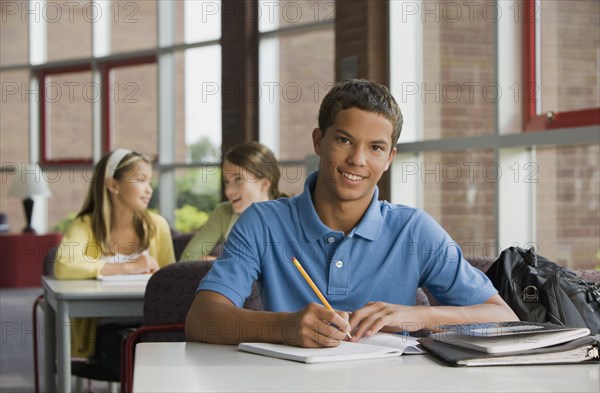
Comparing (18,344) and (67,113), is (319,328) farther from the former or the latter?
(67,113)

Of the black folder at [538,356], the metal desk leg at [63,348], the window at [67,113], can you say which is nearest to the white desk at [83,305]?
the metal desk leg at [63,348]

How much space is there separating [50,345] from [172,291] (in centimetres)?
117

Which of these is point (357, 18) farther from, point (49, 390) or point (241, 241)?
point (241, 241)

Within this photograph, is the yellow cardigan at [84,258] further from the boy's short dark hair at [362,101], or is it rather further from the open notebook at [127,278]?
the boy's short dark hair at [362,101]

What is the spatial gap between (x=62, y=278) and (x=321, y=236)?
1897 millimetres

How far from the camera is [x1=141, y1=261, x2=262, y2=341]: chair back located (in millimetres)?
2672

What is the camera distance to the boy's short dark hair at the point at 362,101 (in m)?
2.04

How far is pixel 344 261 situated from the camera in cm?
206

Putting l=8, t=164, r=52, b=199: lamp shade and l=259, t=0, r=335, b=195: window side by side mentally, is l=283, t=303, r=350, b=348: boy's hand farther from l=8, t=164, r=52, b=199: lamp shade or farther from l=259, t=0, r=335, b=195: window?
l=8, t=164, r=52, b=199: lamp shade

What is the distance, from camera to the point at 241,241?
210cm

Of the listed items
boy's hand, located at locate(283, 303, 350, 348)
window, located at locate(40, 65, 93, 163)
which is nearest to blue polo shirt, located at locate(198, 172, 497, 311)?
boy's hand, located at locate(283, 303, 350, 348)

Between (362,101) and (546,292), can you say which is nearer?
(362,101)

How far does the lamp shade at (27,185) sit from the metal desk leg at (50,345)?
17.1ft

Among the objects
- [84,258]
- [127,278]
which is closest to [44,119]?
[84,258]
